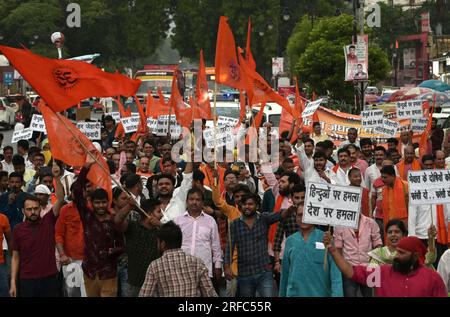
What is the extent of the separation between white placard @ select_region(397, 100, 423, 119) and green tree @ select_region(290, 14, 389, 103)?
64.8 feet

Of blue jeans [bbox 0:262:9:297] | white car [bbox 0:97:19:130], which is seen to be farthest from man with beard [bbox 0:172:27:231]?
white car [bbox 0:97:19:130]

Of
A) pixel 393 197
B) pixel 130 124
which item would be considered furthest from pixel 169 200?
pixel 130 124

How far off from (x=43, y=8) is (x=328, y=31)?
3042cm

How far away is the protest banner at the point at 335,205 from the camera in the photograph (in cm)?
820

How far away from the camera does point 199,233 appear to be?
9.37m

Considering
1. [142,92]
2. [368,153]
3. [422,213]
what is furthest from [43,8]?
[422,213]

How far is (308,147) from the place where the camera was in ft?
47.7

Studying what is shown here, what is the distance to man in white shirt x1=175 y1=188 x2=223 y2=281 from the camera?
9.36 meters

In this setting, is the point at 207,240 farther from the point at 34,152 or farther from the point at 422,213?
the point at 34,152

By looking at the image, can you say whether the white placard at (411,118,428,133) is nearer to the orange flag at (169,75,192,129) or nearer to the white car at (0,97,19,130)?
the orange flag at (169,75,192,129)

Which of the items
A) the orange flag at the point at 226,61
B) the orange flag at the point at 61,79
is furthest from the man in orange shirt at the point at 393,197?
the orange flag at the point at 61,79

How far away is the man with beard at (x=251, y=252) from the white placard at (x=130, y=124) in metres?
10.4

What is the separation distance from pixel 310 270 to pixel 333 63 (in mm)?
31907

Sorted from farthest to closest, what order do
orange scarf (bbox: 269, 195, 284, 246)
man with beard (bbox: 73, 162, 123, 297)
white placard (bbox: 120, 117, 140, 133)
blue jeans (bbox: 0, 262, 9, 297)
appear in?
white placard (bbox: 120, 117, 140, 133) < orange scarf (bbox: 269, 195, 284, 246) < blue jeans (bbox: 0, 262, 9, 297) < man with beard (bbox: 73, 162, 123, 297)
